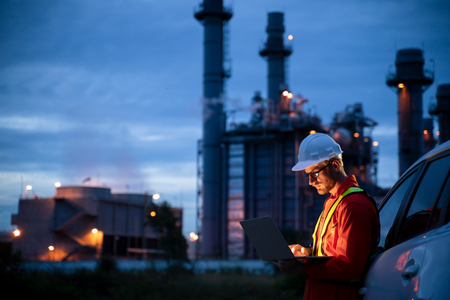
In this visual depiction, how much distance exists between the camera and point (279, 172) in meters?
43.2

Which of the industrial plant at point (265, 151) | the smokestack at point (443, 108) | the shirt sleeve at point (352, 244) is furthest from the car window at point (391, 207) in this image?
the smokestack at point (443, 108)

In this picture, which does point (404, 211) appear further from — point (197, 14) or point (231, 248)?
point (197, 14)

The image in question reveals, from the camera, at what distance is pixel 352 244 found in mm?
3350

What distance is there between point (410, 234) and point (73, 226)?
44249 millimetres

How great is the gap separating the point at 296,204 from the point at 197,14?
1976cm

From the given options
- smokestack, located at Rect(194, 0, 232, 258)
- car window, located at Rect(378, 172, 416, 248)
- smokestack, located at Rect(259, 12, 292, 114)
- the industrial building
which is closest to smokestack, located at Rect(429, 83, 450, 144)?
smokestack, located at Rect(259, 12, 292, 114)

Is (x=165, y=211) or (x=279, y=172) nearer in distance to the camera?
(x=165, y=211)

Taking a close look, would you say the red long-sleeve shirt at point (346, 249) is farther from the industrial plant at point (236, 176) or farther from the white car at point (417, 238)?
the industrial plant at point (236, 176)

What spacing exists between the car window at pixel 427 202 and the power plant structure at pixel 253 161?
1506 inches

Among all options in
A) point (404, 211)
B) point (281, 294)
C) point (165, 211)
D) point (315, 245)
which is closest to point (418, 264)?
point (404, 211)

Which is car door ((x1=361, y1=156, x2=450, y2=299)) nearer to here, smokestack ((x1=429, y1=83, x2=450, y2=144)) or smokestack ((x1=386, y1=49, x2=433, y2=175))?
smokestack ((x1=386, y1=49, x2=433, y2=175))

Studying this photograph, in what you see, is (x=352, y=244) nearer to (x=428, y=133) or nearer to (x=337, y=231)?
(x=337, y=231)

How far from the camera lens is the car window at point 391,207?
3.85m

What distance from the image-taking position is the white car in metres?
2.24
